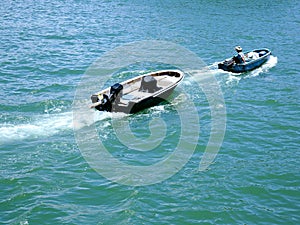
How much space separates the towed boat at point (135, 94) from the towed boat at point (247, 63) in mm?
3822

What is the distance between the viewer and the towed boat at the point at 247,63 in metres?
28.7

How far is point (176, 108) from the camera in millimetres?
24047

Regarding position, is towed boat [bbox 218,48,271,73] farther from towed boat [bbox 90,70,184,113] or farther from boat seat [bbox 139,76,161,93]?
boat seat [bbox 139,76,161,93]

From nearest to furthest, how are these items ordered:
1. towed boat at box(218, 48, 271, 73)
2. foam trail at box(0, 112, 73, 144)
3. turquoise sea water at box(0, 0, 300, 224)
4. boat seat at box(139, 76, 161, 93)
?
turquoise sea water at box(0, 0, 300, 224) < foam trail at box(0, 112, 73, 144) < boat seat at box(139, 76, 161, 93) < towed boat at box(218, 48, 271, 73)

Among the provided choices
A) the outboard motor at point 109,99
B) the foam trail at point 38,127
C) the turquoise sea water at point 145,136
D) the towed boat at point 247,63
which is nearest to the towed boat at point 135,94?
the outboard motor at point 109,99

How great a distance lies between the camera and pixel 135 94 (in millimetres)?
24234

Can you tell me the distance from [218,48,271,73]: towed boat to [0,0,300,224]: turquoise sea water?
1.48 ft

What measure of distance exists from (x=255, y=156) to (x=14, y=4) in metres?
36.8

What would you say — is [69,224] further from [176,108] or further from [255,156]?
[176,108]

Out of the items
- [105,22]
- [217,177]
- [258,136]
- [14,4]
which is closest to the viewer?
[217,177]

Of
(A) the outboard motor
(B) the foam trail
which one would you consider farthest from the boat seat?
(B) the foam trail

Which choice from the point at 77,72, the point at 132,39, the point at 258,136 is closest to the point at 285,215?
the point at 258,136

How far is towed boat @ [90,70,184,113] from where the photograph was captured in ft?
73.8

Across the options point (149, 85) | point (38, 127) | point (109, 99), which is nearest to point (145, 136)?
point (109, 99)
